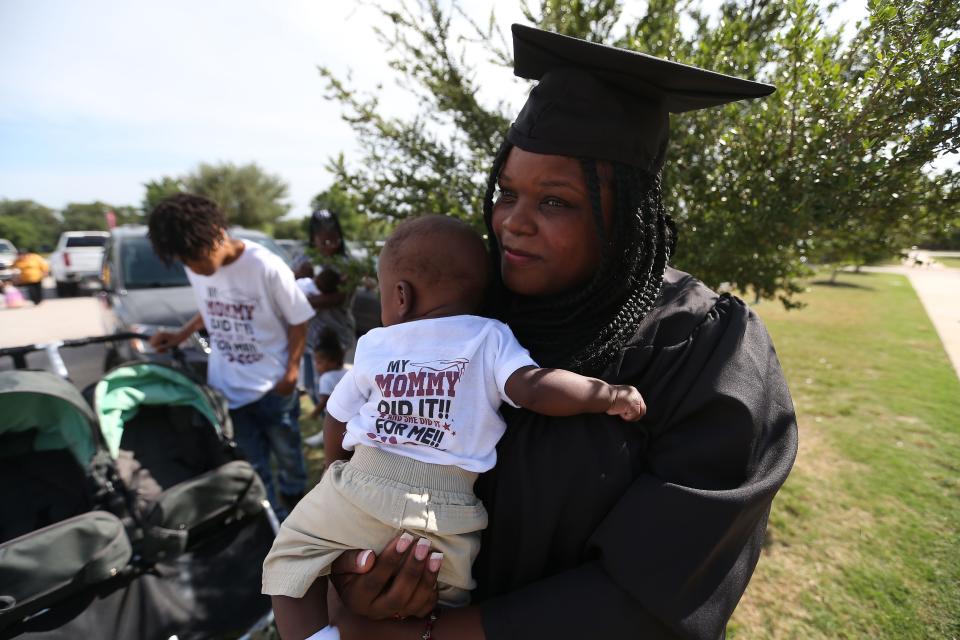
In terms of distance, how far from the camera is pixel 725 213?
7.96 feet

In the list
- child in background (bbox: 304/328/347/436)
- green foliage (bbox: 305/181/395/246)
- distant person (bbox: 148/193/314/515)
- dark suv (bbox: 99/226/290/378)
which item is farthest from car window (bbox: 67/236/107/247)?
green foliage (bbox: 305/181/395/246)

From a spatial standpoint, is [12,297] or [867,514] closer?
[867,514]

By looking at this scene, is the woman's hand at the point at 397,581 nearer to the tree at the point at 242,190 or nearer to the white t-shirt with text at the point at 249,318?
the white t-shirt with text at the point at 249,318

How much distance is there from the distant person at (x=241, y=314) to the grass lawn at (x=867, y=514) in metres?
3.17

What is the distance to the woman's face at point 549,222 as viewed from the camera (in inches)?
49.8

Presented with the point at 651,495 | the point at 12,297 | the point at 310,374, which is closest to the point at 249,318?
the point at 310,374

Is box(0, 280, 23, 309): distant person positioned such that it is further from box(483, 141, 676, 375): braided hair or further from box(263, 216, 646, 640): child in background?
box(483, 141, 676, 375): braided hair

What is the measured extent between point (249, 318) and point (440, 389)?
90.6 inches

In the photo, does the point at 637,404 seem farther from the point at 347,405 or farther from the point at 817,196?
the point at 817,196

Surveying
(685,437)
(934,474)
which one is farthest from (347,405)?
Answer: (934,474)

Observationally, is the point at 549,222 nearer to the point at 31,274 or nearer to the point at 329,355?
the point at 329,355

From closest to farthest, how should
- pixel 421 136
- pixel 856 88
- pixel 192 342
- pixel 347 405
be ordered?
pixel 347 405, pixel 856 88, pixel 421 136, pixel 192 342

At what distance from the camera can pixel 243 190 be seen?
3600 cm

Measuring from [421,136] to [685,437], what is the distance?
2.62 metres
